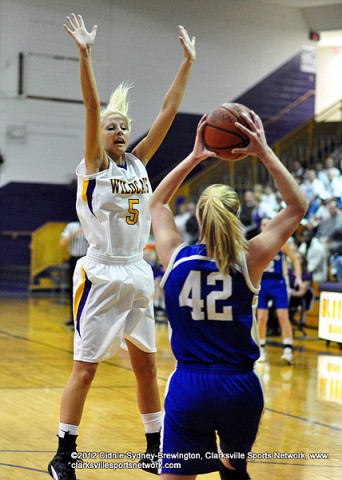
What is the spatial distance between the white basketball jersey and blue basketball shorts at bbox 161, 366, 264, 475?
60.3 inches

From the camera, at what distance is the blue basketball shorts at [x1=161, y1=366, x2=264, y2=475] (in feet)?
9.84

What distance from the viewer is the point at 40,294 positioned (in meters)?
19.6

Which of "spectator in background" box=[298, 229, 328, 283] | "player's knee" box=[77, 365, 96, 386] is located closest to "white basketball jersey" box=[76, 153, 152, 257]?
"player's knee" box=[77, 365, 96, 386]

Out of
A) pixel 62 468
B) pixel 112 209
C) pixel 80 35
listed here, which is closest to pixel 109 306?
pixel 112 209

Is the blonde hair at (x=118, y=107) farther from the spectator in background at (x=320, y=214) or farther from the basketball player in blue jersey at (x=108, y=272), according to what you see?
the spectator in background at (x=320, y=214)

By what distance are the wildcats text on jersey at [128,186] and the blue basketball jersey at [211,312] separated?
1.44m

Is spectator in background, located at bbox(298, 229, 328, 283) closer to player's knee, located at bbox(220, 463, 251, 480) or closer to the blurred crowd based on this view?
the blurred crowd

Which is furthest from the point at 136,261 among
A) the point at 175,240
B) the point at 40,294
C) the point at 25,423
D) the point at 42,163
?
the point at 42,163

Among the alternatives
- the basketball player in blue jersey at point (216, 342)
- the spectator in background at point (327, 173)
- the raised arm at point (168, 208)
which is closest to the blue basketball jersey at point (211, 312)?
the basketball player in blue jersey at point (216, 342)

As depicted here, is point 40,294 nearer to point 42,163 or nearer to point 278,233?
point 42,163

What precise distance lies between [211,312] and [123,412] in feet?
11.6

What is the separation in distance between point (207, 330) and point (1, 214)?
18.2m

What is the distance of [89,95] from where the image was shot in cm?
433

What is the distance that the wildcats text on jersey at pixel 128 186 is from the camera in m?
4.47
